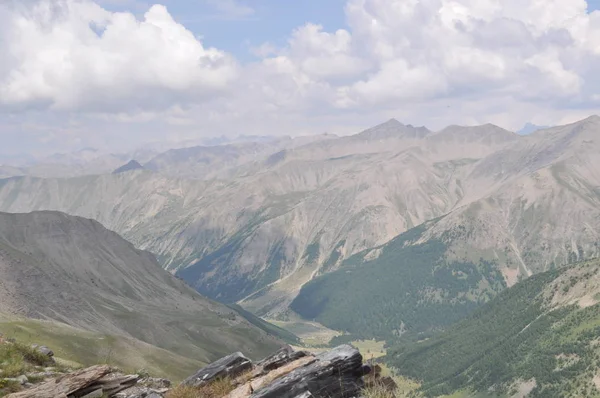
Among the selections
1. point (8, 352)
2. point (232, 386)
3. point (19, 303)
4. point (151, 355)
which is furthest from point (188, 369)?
point (232, 386)

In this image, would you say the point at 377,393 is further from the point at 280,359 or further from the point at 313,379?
the point at 280,359

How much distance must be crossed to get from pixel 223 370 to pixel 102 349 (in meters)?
84.0

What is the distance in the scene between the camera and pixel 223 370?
32.0m

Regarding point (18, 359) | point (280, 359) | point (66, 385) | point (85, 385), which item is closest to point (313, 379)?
point (280, 359)

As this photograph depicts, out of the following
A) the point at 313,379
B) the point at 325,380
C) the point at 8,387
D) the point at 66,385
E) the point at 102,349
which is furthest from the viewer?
the point at 102,349

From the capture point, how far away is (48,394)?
87.0 ft

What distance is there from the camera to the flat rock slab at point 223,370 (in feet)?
104

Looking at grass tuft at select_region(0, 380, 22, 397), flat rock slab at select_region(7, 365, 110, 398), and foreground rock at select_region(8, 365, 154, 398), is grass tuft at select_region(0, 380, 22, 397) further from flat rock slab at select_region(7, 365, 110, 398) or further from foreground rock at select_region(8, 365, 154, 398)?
flat rock slab at select_region(7, 365, 110, 398)

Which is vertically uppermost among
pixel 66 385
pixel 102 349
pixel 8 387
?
pixel 102 349

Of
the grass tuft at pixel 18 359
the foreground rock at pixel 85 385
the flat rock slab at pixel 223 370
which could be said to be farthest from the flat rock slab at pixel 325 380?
the grass tuft at pixel 18 359

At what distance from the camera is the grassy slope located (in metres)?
95.0

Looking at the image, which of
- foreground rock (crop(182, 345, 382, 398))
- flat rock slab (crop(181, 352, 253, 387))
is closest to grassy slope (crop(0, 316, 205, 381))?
flat rock slab (crop(181, 352, 253, 387))

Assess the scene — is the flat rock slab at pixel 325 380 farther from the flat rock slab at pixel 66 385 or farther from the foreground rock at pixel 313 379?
the flat rock slab at pixel 66 385

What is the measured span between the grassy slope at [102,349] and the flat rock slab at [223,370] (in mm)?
65294
